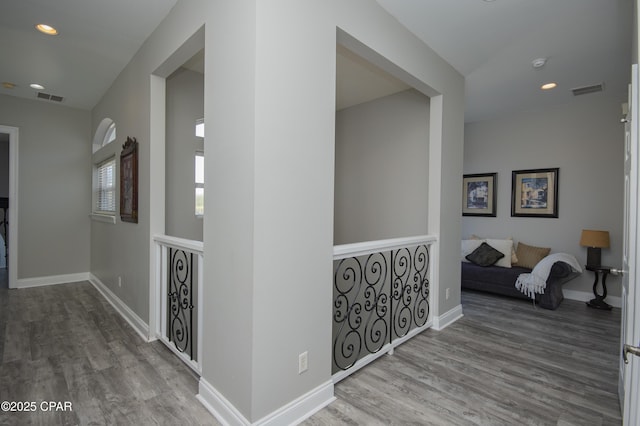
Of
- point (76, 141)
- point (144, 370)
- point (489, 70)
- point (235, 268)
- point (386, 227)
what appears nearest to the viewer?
point (235, 268)

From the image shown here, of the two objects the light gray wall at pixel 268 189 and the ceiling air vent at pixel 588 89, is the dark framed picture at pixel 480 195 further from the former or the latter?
the light gray wall at pixel 268 189

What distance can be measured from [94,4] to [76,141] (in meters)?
3.34

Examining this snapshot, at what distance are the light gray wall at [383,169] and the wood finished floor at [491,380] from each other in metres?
1.38

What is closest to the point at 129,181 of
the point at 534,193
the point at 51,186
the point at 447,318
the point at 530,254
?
the point at 51,186

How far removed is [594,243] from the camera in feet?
13.0

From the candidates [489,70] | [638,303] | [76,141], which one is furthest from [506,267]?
[76,141]

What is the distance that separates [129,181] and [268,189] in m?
2.25

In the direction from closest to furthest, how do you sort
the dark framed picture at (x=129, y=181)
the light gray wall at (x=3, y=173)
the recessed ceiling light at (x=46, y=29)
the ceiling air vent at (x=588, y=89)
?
the recessed ceiling light at (x=46, y=29)
the dark framed picture at (x=129, y=181)
the ceiling air vent at (x=588, y=89)
the light gray wall at (x=3, y=173)

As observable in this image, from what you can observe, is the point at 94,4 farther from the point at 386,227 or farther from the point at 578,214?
the point at 578,214

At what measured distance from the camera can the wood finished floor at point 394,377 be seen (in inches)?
71.8

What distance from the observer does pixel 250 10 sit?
1.58 meters

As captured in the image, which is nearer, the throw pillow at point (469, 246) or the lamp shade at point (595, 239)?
the lamp shade at point (595, 239)

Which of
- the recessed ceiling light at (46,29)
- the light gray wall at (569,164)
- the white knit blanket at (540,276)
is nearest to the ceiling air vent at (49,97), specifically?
the recessed ceiling light at (46,29)

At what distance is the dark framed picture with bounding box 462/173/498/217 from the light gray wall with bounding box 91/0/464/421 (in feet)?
12.9
